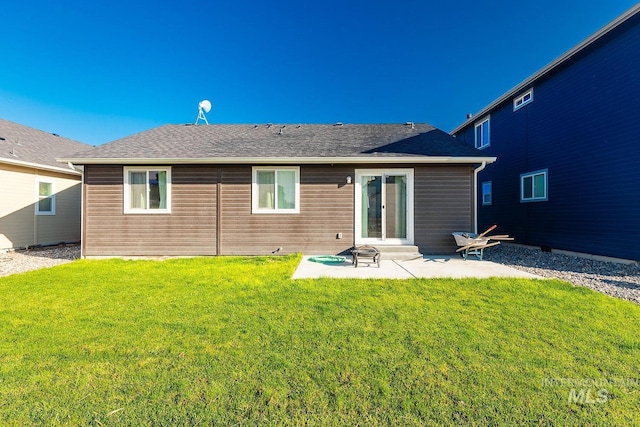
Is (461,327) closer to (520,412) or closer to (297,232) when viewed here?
(520,412)

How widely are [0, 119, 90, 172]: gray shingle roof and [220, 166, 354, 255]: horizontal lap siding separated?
7.13 m

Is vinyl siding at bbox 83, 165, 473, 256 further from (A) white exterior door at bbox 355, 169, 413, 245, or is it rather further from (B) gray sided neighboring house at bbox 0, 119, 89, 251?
(B) gray sided neighboring house at bbox 0, 119, 89, 251

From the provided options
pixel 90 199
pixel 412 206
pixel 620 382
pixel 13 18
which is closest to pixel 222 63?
pixel 13 18

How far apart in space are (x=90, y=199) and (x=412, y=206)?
9336 mm

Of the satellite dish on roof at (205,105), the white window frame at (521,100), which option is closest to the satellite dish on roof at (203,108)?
the satellite dish on roof at (205,105)

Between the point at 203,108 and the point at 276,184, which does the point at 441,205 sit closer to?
the point at 276,184

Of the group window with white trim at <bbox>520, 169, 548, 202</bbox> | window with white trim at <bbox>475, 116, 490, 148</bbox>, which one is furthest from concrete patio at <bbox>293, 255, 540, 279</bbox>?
window with white trim at <bbox>475, 116, 490, 148</bbox>

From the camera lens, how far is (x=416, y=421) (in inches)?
65.8

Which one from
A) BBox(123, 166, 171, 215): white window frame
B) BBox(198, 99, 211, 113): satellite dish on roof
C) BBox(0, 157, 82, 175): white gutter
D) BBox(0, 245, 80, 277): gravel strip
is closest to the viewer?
BBox(0, 245, 80, 277): gravel strip

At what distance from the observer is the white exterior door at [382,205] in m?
7.55

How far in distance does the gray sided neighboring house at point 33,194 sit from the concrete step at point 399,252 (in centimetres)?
1160

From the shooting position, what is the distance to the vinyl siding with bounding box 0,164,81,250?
8.21 m

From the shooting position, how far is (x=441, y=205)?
7.50 metres

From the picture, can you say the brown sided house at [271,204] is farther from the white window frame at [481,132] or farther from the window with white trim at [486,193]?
the white window frame at [481,132]
